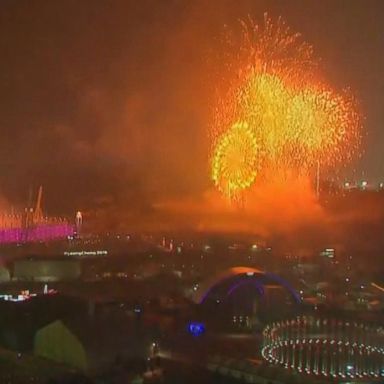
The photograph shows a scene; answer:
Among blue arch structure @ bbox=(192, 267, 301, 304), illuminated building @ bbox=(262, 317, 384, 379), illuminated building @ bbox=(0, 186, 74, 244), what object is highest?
illuminated building @ bbox=(0, 186, 74, 244)

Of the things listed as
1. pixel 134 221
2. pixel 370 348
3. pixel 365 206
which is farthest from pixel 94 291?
pixel 365 206

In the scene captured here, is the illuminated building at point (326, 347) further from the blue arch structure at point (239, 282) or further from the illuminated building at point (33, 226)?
the illuminated building at point (33, 226)

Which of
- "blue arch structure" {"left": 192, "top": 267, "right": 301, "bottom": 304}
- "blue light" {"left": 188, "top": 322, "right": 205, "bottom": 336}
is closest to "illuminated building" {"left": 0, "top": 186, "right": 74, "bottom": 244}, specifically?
"blue arch structure" {"left": 192, "top": 267, "right": 301, "bottom": 304}

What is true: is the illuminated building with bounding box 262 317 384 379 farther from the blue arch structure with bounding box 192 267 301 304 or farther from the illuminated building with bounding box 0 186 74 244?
the illuminated building with bounding box 0 186 74 244

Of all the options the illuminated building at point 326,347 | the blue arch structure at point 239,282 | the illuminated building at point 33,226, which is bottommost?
the illuminated building at point 326,347

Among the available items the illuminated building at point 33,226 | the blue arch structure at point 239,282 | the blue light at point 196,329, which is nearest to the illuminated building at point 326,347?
the blue light at point 196,329

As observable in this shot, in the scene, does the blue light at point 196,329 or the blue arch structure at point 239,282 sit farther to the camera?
the blue arch structure at point 239,282

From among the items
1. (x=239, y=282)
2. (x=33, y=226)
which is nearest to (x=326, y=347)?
(x=239, y=282)

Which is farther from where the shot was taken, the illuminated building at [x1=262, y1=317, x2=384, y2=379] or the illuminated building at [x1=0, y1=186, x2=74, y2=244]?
the illuminated building at [x1=0, y1=186, x2=74, y2=244]
